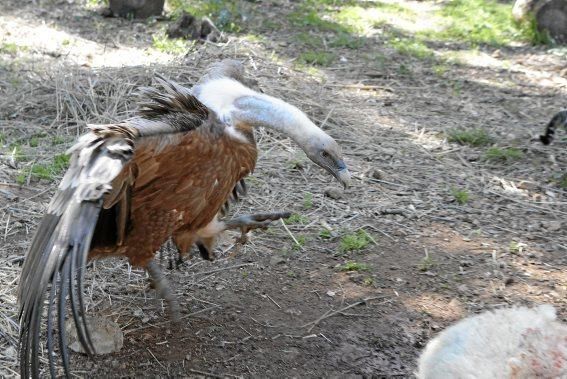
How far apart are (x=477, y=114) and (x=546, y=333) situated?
16.1 feet

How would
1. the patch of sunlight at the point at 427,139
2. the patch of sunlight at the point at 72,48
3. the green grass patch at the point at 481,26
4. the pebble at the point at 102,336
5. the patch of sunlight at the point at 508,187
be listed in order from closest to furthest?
the pebble at the point at 102,336 < the patch of sunlight at the point at 508,187 < the patch of sunlight at the point at 427,139 < the patch of sunlight at the point at 72,48 < the green grass patch at the point at 481,26

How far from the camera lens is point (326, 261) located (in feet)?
15.7

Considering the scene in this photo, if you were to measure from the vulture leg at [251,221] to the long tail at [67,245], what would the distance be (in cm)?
123

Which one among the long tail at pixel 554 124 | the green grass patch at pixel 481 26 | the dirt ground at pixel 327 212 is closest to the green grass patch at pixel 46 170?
the dirt ground at pixel 327 212

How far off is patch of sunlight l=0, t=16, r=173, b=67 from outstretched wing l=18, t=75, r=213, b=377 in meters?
4.00

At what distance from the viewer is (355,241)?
492cm

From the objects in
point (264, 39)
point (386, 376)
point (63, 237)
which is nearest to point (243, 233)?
point (386, 376)

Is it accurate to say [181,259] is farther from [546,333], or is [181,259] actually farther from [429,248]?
[546,333]

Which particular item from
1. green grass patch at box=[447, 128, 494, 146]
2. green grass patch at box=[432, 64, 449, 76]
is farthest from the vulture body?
green grass patch at box=[432, 64, 449, 76]

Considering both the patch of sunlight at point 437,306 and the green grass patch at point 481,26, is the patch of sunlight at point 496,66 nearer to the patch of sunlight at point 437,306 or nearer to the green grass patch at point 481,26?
the green grass patch at point 481,26

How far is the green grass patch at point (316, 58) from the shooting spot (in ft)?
27.2

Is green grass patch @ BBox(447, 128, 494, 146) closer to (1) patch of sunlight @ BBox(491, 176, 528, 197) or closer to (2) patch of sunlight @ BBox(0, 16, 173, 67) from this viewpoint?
(1) patch of sunlight @ BBox(491, 176, 528, 197)

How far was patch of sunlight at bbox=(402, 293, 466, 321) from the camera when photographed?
425 cm

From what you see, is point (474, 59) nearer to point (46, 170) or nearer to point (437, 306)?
point (437, 306)
